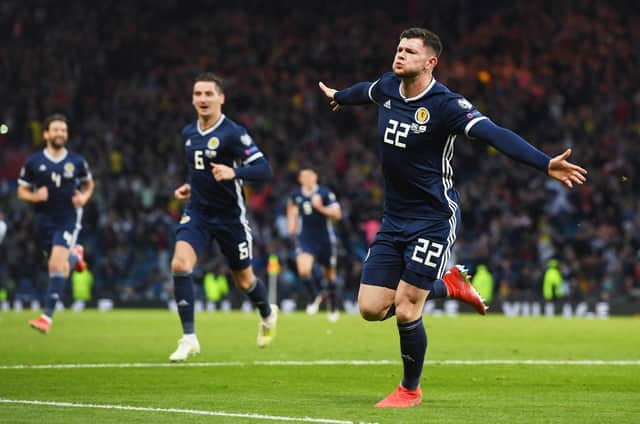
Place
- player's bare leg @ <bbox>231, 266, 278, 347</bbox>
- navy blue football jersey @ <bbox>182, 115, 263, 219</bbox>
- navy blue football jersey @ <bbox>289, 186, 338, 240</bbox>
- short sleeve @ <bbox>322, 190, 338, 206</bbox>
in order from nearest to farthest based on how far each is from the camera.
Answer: navy blue football jersey @ <bbox>182, 115, 263, 219</bbox>, player's bare leg @ <bbox>231, 266, 278, 347</bbox>, short sleeve @ <bbox>322, 190, 338, 206</bbox>, navy blue football jersey @ <bbox>289, 186, 338, 240</bbox>

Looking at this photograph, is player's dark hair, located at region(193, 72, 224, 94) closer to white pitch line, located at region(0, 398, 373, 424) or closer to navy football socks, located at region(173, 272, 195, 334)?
navy football socks, located at region(173, 272, 195, 334)

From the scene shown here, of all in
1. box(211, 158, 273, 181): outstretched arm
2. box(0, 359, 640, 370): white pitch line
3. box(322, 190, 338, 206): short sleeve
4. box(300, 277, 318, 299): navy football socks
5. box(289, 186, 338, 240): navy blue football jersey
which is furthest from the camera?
box(300, 277, 318, 299): navy football socks

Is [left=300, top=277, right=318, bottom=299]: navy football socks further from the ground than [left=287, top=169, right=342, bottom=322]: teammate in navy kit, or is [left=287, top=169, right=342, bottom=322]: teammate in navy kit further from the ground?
[left=287, top=169, right=342, bottom=322]: teammate in navy kit

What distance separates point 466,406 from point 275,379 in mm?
2481

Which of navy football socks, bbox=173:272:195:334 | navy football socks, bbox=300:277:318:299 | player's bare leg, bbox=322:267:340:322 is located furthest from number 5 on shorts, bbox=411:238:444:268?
navy football socks, bbox=300:277:318:299

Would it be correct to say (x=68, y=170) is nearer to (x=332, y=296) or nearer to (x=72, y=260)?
(x=72, y=260)

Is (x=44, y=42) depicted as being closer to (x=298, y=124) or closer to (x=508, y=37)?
(x=298, y=124)

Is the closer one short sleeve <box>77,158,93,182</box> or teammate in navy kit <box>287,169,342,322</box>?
short sleeve <box>77,158,93,182</box>

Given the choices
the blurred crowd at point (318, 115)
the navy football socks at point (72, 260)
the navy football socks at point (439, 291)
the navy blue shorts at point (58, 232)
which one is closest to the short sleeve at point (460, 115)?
the navy football socks at point (439, 291)

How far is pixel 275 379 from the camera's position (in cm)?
1096

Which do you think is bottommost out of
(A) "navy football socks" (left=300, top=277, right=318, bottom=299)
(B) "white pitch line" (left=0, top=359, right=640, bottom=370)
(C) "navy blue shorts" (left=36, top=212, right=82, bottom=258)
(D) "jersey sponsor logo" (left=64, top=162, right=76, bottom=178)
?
(B) "white pitch line" (left=0, top=359, right=640, bottom=370)

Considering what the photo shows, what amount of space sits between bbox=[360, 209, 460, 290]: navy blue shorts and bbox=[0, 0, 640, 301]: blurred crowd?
18.0m

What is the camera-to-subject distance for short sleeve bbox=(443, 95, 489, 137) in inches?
342

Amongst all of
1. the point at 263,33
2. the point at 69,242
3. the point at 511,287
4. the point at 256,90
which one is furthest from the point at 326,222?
the point at 263,33
